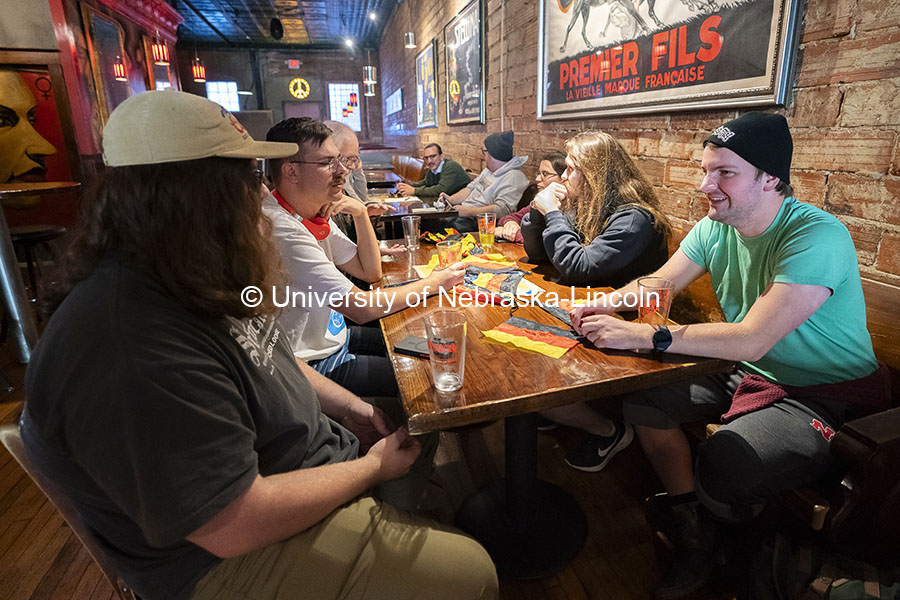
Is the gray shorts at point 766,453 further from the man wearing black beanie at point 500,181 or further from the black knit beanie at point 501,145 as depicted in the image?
the black knit beanie at point 501,145

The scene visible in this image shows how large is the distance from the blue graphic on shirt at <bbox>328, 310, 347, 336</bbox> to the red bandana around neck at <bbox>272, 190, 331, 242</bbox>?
0.30 meters

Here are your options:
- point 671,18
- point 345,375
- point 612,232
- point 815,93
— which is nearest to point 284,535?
A: point 345,375

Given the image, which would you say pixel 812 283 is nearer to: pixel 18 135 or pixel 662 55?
pixel 662 55

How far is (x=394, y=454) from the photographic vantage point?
3.50 ft

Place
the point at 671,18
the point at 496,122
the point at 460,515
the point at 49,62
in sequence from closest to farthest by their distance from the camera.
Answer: the point at 460,515 < the point at 671,18 < the point at 496,122 < the point at 49,62

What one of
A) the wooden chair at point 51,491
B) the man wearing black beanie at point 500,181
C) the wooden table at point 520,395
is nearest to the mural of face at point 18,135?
the man wearing black beanie at point 500,181

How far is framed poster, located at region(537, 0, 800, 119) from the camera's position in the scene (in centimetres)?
173

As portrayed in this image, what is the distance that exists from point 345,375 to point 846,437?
142 centimetres

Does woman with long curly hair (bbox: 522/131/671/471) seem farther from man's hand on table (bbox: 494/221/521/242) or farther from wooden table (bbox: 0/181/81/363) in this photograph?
wooden table (bbox: 0/181/81/363)

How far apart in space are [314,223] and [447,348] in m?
1.02

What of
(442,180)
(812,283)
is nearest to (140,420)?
(812,283)

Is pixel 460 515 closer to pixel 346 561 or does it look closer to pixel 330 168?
pixel 346 561

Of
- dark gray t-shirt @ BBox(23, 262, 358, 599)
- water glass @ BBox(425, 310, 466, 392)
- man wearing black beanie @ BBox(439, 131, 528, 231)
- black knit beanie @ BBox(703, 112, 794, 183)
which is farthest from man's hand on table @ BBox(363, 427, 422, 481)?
man wearing black beanie @ BBox(439, 131, 528, 231)

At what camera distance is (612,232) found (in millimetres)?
1828
